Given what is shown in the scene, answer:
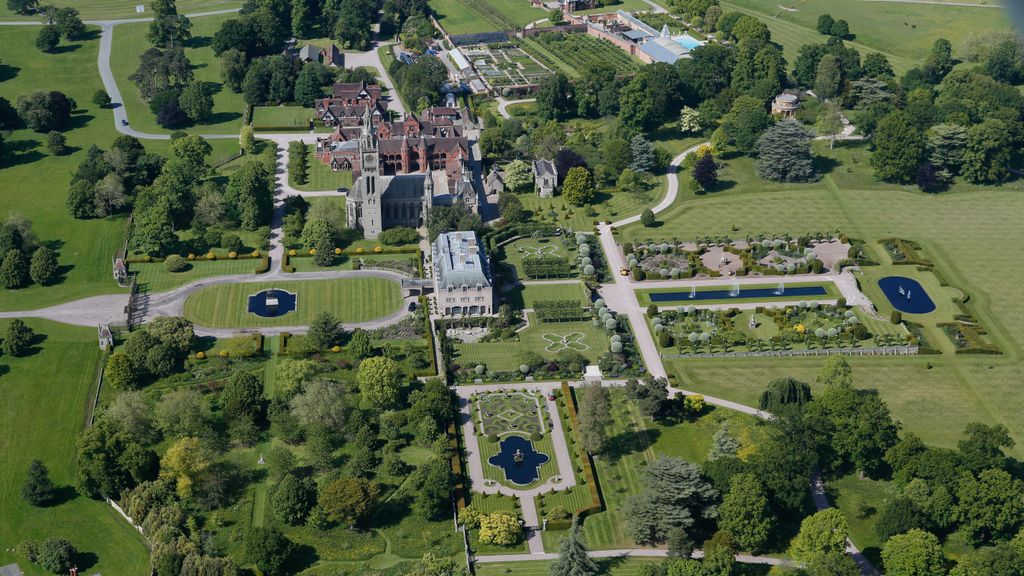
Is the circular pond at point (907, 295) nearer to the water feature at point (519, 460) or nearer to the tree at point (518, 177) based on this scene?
the tree at point (518, 177)

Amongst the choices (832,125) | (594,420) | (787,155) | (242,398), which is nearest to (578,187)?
(787,155)

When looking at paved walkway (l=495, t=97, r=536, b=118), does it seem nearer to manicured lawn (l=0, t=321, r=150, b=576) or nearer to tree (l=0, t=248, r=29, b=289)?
tree (l=0, t=248, r=29, b=289)

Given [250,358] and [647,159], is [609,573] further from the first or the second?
[647,159]

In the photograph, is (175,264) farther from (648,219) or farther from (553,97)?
(553,97)

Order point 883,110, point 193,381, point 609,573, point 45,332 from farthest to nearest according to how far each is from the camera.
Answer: point 883,110, point 45,332, point 193,381, point 609,573

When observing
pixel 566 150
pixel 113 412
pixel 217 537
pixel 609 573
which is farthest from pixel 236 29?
pixel 609 573

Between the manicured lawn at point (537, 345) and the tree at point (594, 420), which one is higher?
the tree at point (594, 420)

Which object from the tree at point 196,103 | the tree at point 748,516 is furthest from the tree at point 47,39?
the tree at point 748,516
